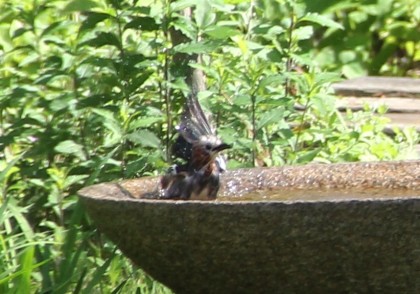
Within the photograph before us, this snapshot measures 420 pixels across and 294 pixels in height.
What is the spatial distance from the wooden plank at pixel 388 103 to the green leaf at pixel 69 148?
6.72 ft

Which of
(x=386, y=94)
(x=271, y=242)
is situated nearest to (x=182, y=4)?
(x=271, y=242)

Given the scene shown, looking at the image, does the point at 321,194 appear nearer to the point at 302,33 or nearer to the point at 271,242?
the point at 271,242

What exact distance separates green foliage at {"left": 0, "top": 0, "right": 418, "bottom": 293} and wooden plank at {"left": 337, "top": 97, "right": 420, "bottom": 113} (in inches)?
41.8

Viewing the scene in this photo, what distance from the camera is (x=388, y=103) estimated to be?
719 cm

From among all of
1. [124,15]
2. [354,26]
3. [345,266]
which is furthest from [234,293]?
[354,26]

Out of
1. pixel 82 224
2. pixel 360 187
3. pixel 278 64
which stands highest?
pixel 278 64

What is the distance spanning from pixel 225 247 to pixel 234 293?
0.74ft

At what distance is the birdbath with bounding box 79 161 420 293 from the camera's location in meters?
3.18

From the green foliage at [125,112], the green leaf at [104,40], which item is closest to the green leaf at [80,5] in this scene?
the green foliage at [125,112]

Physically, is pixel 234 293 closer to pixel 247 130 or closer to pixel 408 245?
pixel 408 245

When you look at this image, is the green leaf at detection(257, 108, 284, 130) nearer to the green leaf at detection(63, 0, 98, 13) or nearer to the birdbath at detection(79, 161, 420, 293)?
Answer: the green leaf at detection(63, 0, 98, 13)

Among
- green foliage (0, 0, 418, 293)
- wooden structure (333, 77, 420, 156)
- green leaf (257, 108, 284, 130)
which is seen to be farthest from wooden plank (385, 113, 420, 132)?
green leaf (257, 108, 284, 130)

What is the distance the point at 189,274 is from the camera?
346 centimetres

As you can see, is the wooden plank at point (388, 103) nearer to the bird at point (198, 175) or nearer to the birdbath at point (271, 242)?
the bird at point (198, 175)
